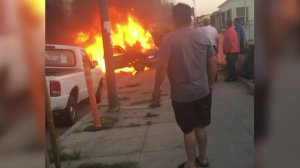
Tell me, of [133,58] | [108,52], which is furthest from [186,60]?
[133,58]

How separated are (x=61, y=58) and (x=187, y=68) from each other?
5.04 m

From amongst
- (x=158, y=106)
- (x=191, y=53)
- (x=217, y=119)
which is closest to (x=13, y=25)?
(x=191, y=53)

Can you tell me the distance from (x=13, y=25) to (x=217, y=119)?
5596mm

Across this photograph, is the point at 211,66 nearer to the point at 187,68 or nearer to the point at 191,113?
the point at 187,68

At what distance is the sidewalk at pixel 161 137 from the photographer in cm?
462

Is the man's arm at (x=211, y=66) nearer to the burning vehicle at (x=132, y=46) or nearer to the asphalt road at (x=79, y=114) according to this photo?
the asphalt road at (x=79, y=114)

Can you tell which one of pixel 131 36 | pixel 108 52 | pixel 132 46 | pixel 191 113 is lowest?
pixel 191 113

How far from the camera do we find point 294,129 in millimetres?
1022

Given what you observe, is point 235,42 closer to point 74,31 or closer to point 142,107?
point 142,107

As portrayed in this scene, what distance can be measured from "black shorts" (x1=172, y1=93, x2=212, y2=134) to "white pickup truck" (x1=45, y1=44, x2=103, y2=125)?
372 cm

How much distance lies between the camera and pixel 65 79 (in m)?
7.39

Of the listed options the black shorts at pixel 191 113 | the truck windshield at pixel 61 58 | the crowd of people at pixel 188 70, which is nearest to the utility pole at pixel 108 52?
the truck windshield at pixel 61 58

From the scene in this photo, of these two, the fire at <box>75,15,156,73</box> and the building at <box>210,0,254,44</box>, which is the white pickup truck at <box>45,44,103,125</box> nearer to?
the building at <box>210,0,254,44</box>

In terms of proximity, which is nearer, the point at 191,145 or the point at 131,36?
the point at 191,145
